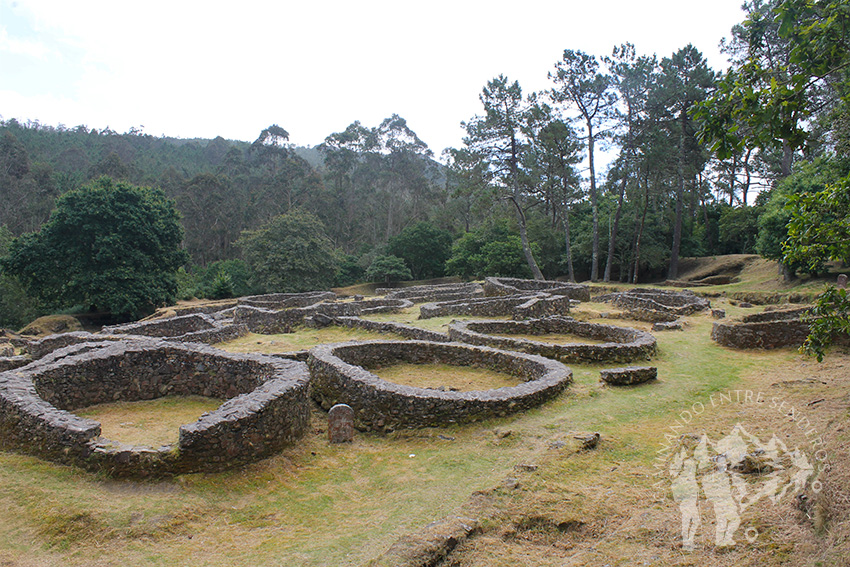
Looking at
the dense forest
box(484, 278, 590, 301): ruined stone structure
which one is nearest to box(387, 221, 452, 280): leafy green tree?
the dense forest

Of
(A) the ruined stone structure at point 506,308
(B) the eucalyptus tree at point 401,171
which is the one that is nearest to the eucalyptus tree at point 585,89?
(A) the ruined stone structure at point 506,308

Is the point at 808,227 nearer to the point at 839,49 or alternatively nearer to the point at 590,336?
the point at 839,49

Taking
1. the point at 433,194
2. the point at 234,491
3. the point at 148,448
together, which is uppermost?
the point at 433,194

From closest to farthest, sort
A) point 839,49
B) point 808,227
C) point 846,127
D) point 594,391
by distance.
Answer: point 839,49, point 808,227, point 594,391, point 846,127

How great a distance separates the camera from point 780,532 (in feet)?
12.5

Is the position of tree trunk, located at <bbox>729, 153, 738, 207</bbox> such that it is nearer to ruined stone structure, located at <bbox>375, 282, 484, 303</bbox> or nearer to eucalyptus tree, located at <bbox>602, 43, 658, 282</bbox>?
eucalyptus tree, located at <bbox>602, 43, 658, 282</bbox>

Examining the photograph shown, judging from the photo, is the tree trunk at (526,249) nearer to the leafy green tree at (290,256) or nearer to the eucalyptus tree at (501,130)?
the eucalyptus tree at (501,130)

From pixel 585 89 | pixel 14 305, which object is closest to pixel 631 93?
pixel 585 89

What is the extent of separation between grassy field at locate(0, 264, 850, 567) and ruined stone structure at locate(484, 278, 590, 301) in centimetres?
1771

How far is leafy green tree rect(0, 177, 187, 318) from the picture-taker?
2936 centimetres

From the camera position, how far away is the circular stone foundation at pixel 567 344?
460 inches

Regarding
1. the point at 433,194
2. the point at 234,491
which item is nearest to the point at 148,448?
the point at 234,491

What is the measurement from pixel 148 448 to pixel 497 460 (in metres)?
4.70

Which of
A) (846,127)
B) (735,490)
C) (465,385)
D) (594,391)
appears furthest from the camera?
(846,127)
